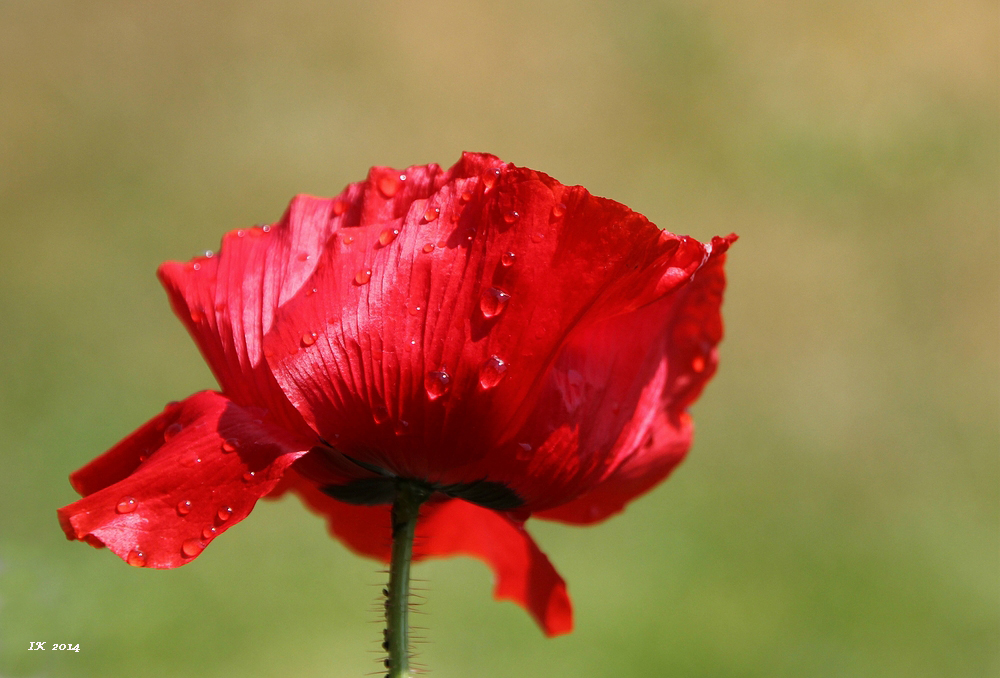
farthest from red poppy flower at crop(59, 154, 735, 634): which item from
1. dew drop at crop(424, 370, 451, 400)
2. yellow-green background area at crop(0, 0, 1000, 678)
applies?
yellow-green background area at crop(0, 0, 1000, 678)

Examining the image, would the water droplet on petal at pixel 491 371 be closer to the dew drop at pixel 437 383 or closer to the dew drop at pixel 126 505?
the dew drop at pixel 437 383

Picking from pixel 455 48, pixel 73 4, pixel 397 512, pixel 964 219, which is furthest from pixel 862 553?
pixel 73 4

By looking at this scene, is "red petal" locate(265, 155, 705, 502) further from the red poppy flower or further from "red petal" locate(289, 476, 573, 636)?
"red petal" locate(289, 476, 573, 636)

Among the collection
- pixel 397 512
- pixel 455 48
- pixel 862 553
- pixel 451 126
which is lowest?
pixel 397 512

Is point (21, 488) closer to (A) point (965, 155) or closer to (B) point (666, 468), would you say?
(B) point (666, 468)

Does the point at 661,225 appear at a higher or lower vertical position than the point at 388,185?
higher

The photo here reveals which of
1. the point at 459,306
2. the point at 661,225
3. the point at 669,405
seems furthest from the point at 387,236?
the point at 661,225

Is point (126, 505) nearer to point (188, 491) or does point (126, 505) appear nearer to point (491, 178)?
point (188, 491)
